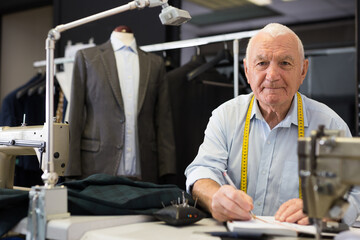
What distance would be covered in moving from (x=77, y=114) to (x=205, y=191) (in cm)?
167

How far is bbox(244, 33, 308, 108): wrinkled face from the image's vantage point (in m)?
2.11

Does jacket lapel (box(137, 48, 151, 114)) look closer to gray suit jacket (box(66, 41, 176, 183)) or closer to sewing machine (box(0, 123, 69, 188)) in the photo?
gray suit jacket (box(66, 41, 176, 183))

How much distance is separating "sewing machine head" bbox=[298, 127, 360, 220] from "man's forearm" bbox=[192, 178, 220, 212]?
514mm

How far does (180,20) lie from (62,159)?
2.62ft

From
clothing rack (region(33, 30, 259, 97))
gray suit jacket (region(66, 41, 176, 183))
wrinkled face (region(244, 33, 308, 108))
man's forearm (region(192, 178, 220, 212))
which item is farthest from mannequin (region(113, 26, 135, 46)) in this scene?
man's forearm (region(192, 178, 220, 212))

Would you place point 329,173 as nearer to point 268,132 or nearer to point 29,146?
point 268,132

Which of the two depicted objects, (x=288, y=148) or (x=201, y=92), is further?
(x=201, y=92)

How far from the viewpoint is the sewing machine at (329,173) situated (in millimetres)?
1379

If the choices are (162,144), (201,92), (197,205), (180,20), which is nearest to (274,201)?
(197,205)

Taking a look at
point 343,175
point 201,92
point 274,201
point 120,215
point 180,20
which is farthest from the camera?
point 201,92

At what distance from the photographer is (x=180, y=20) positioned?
1901 mm

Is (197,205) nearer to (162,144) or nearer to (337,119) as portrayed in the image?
(337,119)

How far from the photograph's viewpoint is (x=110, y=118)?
3.33m

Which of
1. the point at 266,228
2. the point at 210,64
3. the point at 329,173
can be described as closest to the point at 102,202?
the point at 266,228
